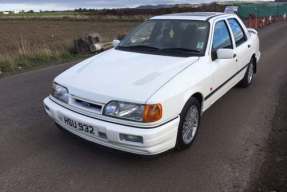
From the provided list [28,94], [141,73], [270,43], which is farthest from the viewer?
[270,43]

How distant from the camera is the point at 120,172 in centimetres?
372

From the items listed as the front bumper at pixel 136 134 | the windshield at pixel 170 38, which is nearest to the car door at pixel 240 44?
the windshield at pixel 170 38

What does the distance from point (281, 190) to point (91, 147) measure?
222 cm

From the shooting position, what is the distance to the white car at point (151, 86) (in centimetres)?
356

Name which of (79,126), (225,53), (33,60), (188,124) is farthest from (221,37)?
(33,60)

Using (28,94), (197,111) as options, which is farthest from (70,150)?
(28,94)

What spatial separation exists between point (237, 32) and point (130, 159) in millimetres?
3409

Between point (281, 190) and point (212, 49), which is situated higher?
point (212, 49)

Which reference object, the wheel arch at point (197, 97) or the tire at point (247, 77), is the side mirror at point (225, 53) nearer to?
the wheel arch at point (197, 97)

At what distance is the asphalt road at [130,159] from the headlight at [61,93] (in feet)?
2.01

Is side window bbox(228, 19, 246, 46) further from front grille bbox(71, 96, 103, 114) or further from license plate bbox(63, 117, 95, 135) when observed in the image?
license plate bbox(63, 117, 95, 135)

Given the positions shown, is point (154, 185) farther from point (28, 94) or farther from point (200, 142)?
point (28, 94)

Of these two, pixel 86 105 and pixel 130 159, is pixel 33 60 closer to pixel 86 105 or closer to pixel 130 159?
pixel 86 105

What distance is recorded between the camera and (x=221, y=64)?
5027 millimetres
